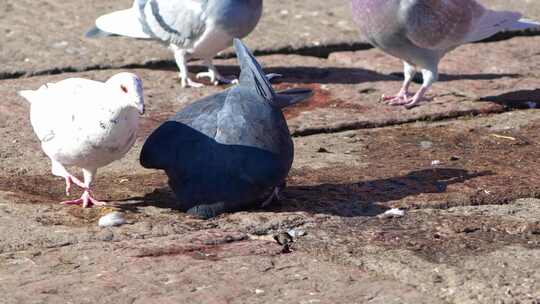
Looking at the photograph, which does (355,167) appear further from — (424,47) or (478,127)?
(424,47)

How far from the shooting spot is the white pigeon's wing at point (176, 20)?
6012 mm

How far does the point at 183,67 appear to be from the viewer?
6121 millimetres

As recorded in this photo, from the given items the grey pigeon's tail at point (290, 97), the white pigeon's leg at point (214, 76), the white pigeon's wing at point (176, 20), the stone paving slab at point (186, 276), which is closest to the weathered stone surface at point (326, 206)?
the stone paving slab at point (186, 276)

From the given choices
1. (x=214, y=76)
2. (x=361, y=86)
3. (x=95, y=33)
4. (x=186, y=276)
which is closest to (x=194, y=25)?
(x=214, y=76)

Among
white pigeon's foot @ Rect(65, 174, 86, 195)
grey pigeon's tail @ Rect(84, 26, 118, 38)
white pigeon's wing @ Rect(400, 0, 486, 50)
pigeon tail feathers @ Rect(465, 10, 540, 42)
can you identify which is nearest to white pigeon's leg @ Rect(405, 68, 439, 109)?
white pigeon's wing @ Rect(400, 0, 486, 50)

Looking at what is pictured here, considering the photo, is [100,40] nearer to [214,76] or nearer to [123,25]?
[123,25]

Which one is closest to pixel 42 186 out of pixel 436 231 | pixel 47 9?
pixel 436 231

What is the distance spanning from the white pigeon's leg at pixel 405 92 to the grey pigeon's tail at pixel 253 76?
1.75 meters

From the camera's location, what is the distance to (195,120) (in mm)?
4098

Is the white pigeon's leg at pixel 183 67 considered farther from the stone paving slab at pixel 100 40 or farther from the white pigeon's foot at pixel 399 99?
the white pigeon's foot at pixel 399 99

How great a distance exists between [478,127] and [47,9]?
333 centimetres

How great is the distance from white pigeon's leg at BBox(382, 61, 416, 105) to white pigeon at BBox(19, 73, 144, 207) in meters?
2.12

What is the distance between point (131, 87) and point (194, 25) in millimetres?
2217

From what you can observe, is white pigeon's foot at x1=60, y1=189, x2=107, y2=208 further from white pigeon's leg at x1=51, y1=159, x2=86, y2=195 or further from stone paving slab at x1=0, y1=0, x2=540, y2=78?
stone paving slab at x1=0, y1=0, x2=540, y2=78
